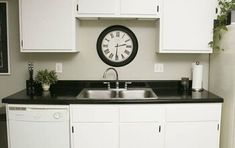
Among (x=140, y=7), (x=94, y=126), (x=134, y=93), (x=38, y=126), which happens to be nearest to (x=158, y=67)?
(x=134, y=93)

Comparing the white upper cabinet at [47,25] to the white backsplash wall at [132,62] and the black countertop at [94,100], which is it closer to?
the white backsplash wall at [132,62]

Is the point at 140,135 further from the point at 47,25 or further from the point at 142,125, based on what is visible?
the point at 47,25

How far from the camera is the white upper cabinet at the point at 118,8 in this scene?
8.13ft

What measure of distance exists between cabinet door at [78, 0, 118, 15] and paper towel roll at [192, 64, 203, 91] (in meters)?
1.16

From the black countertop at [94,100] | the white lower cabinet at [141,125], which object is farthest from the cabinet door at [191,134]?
the black countertop at [94,100]

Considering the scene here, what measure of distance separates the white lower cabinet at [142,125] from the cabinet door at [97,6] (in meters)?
1.02

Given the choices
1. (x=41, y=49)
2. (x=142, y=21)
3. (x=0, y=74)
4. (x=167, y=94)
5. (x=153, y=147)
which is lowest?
(x=153, y=147)

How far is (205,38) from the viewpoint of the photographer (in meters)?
2.53

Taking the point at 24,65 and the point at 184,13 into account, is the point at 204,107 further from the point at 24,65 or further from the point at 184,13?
the point at 24,65

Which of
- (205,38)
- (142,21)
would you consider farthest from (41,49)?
(205,38)

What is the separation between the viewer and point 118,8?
2.49 meters

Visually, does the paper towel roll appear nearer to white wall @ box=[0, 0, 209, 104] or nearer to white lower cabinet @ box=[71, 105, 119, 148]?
white wall @ box=[0, 0, 209, 104]

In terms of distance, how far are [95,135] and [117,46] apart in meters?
1.13

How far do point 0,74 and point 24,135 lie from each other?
99cm
